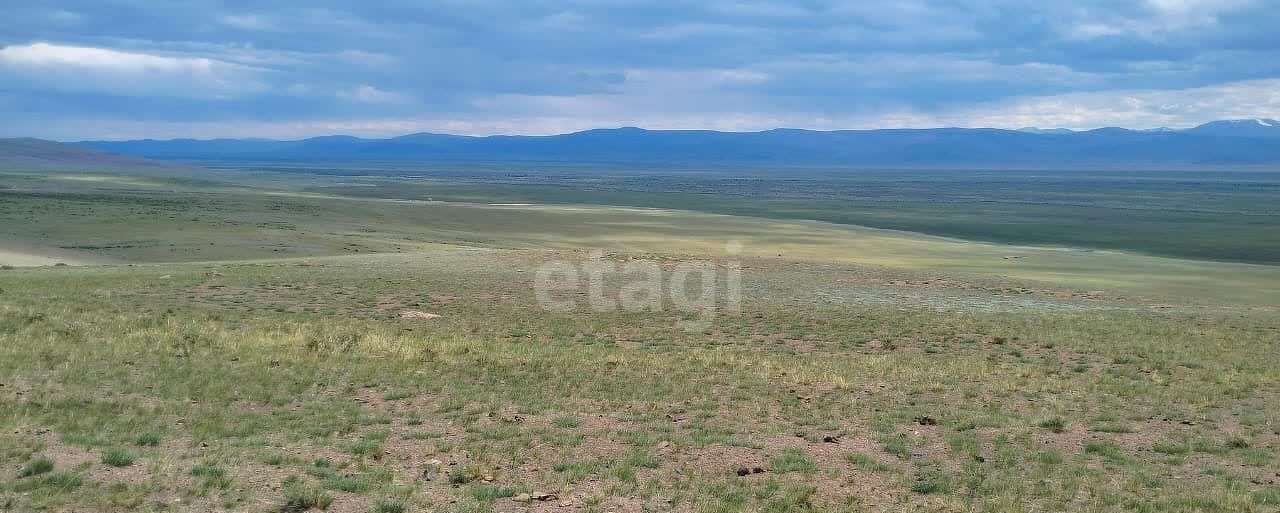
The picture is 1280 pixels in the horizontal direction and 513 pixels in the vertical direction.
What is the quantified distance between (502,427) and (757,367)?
258 inches

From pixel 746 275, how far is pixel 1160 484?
95.7ft

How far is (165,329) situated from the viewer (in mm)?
17984

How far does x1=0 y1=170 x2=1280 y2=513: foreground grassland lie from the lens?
9133mm

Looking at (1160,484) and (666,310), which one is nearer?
(1160,484)

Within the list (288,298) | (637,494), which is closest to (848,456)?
(637,494)

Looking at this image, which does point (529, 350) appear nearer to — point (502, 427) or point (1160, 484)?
point (502, 427)

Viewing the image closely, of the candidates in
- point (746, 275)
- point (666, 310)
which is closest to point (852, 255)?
point (746, 275)

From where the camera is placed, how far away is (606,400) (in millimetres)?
13750

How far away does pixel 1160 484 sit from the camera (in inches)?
380

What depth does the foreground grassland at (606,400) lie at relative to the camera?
913cm

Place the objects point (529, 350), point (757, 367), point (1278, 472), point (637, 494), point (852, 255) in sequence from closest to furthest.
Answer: point (637, 494) → point (1278, 472) → point (757, 367) → point (529, 350) → point (852, 255)

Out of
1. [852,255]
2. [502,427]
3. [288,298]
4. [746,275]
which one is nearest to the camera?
[502,427]

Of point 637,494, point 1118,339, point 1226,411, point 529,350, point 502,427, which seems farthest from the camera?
point 1118,339

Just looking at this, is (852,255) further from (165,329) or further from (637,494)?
(637,494)
